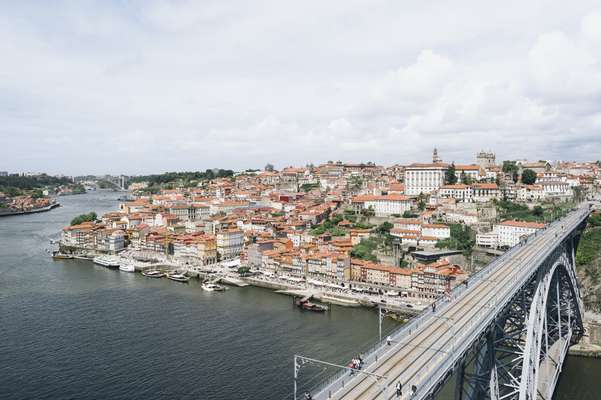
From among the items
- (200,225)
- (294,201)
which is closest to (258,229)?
(200,225)

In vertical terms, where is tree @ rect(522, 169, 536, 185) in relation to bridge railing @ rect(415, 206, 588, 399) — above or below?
above

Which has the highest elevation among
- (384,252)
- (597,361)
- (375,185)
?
(375,185)

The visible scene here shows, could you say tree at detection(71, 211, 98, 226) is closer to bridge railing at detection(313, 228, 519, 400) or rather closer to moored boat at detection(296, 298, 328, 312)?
moored boat at detection(296, 298, 328, 312)

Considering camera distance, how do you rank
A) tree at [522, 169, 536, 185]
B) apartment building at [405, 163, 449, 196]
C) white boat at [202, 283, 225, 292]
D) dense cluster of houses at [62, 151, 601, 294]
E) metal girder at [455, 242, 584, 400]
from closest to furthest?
1. metal girder at [455, 242, 584, 400]
2. white boat at [202, 283, 225, 292]
3. dense cluster of houses at [62, 151, 601, 294]
4. tree at [522, 169, 536, 185]
5. apartment building at [405, 163, 449, 196]

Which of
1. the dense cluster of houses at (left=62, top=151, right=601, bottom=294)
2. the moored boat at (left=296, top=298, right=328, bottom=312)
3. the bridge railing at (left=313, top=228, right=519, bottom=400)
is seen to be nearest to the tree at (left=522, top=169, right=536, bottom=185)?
the dense cluster of houses at (left=62, top=151, right=601, bottom=294)

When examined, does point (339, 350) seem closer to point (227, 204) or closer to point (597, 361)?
point (597, 361)

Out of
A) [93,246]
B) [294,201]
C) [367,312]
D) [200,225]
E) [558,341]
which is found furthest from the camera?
[294,201]

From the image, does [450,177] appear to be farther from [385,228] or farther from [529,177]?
[385,228]

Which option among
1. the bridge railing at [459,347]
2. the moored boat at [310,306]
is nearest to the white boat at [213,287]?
the moored boat at [310,306]
